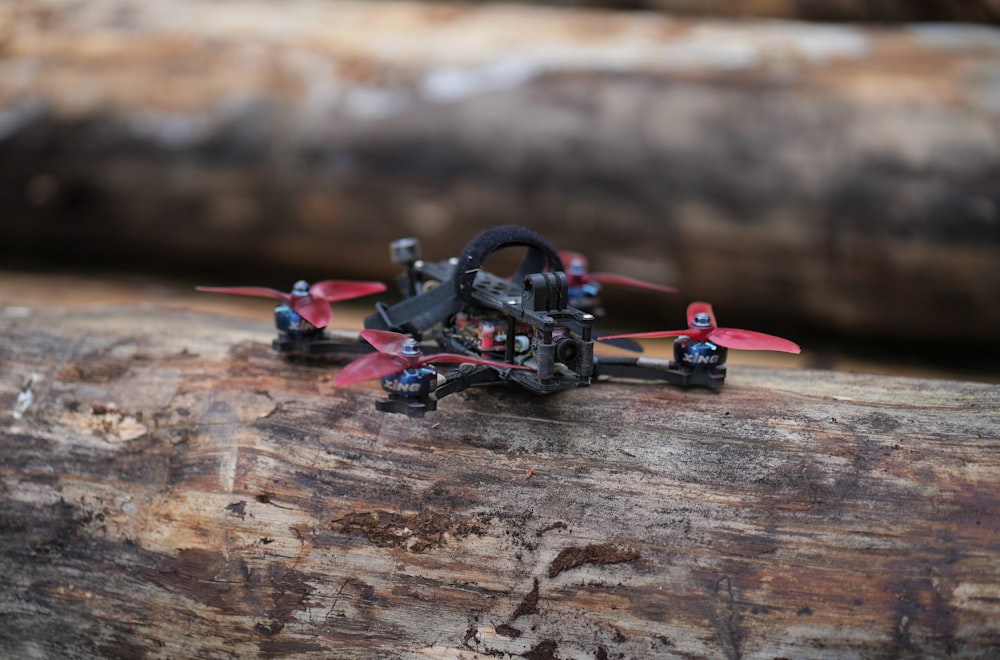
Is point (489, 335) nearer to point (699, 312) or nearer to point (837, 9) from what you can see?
point (699, 312)

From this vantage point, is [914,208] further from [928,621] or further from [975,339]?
[928,621]

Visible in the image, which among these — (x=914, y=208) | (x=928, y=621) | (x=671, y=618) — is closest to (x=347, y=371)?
(x=671, y=618)

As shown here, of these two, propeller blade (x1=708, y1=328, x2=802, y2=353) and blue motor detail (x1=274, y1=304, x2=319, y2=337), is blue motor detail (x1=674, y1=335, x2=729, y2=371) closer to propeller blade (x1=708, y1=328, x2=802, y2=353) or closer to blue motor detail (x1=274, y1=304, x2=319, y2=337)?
propeller blade (x1=708, y1=328, x2=802, y2=353)

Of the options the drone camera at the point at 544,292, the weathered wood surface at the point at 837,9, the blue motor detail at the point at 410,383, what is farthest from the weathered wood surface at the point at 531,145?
the blue motor detail at the point at 410,383

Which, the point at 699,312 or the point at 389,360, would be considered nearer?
the point at 389,360

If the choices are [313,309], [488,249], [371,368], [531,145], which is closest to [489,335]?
[488,249]

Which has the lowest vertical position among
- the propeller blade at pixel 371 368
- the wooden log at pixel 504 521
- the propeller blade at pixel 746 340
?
the wooden log at pixel 504 521

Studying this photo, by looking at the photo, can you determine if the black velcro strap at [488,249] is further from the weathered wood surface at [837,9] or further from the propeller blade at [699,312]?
the weathered wood surface at [837,9]
